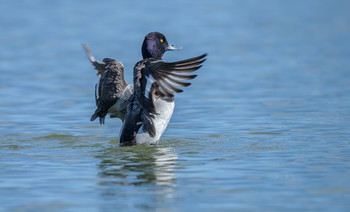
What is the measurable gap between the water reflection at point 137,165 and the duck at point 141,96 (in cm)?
27

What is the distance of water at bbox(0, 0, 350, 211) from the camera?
26.0ft

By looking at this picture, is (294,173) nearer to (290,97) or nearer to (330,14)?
(290,97)

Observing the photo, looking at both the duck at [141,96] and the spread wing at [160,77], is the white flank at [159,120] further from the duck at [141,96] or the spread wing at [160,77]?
the spread wing at [160,77]

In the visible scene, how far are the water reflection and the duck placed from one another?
0.88 ft

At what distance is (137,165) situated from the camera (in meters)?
9.52

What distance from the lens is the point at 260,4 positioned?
125 feet

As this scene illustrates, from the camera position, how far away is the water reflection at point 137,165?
8617 millimetres

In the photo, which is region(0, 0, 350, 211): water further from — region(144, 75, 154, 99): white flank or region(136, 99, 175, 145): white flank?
region(144, 75, 154, 99): white flank

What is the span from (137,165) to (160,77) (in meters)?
1.25

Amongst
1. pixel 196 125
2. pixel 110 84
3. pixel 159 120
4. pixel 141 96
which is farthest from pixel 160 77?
pixel 196 125

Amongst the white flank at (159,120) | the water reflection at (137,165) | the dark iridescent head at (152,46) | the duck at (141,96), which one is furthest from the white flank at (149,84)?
the dark iridescent head at (152,46)

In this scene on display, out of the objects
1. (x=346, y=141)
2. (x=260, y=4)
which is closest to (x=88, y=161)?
(x=346, y=141)

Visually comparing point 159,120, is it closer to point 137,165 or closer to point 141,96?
point 141,96

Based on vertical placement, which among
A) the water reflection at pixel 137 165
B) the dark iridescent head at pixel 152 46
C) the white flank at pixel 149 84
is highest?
the dark iridescent head at pixel 152 46
